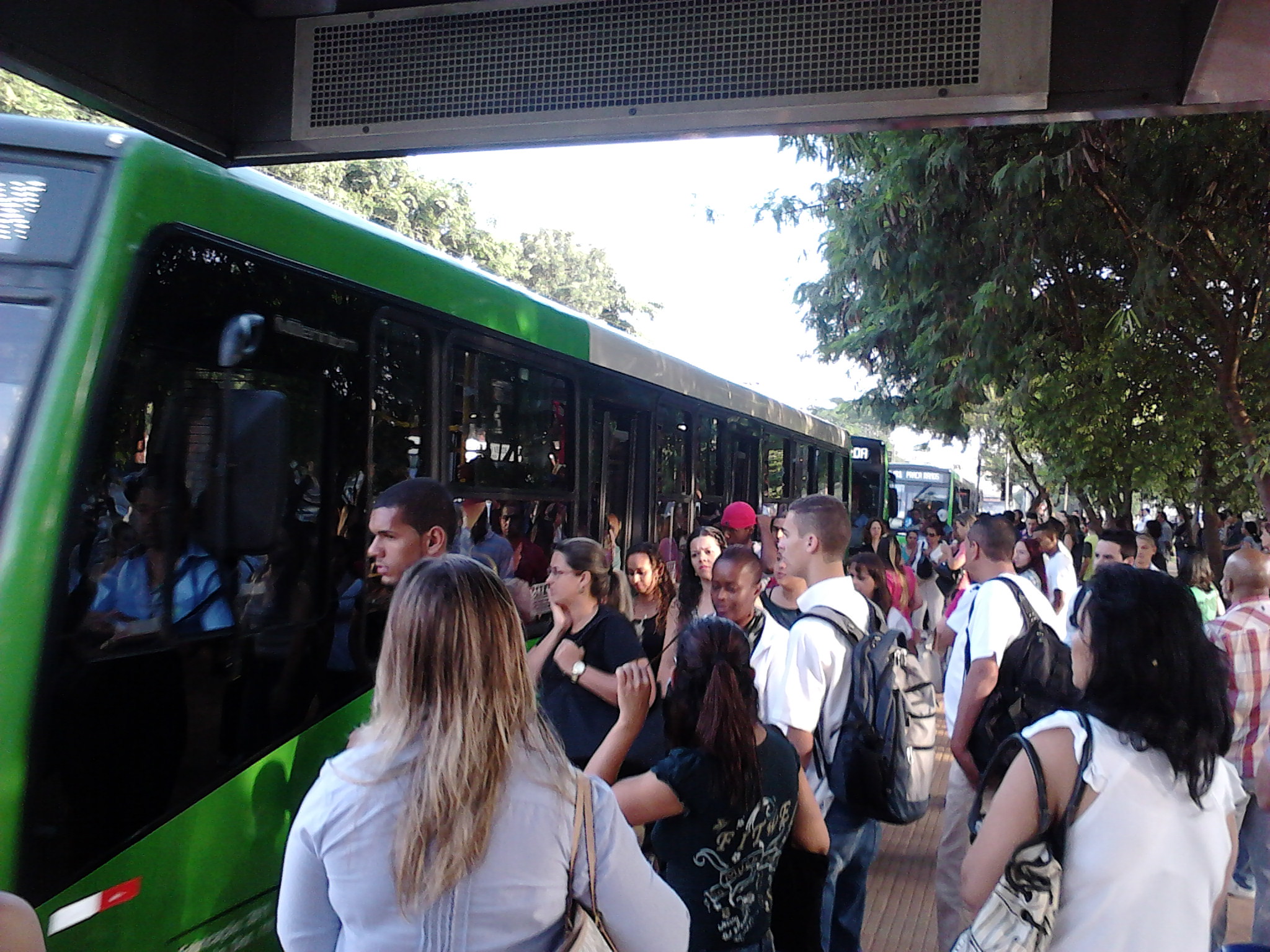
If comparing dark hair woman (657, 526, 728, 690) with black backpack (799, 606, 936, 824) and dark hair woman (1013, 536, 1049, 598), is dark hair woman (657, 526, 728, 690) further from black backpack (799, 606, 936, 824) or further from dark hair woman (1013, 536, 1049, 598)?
dark hair woman (1013, 536, 1049, 598)

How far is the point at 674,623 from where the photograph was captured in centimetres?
570

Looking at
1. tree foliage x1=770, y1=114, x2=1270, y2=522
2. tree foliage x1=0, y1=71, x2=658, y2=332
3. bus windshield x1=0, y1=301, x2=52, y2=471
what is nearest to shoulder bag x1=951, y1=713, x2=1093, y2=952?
bus windshield x1=0, y1=301, x2=52, y2=471

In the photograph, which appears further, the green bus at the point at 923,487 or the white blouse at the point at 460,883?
the green bus at the point at 923,487

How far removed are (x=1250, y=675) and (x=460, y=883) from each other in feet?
13.6

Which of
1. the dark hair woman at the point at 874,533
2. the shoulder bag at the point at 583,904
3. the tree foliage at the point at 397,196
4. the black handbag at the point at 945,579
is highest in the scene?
the tree foliage at the point at 397,196

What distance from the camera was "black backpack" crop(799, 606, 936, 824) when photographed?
12.6 ft

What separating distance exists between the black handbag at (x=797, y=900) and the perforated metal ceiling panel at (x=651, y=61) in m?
2.15

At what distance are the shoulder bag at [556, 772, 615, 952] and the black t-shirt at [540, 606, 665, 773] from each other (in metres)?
2.04

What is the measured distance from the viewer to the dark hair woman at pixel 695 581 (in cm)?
568

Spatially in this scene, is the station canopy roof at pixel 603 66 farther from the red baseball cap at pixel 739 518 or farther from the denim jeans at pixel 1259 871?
the red baseball cap at pixel 739 518

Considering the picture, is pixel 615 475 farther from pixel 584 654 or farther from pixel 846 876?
pixel 846 876

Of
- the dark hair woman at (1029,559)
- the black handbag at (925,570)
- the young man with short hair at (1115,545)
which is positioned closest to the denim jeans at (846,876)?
the young man with short hair at (1115,545)

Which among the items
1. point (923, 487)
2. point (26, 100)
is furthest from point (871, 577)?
point (923, 487)

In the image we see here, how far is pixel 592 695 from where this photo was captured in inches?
165
